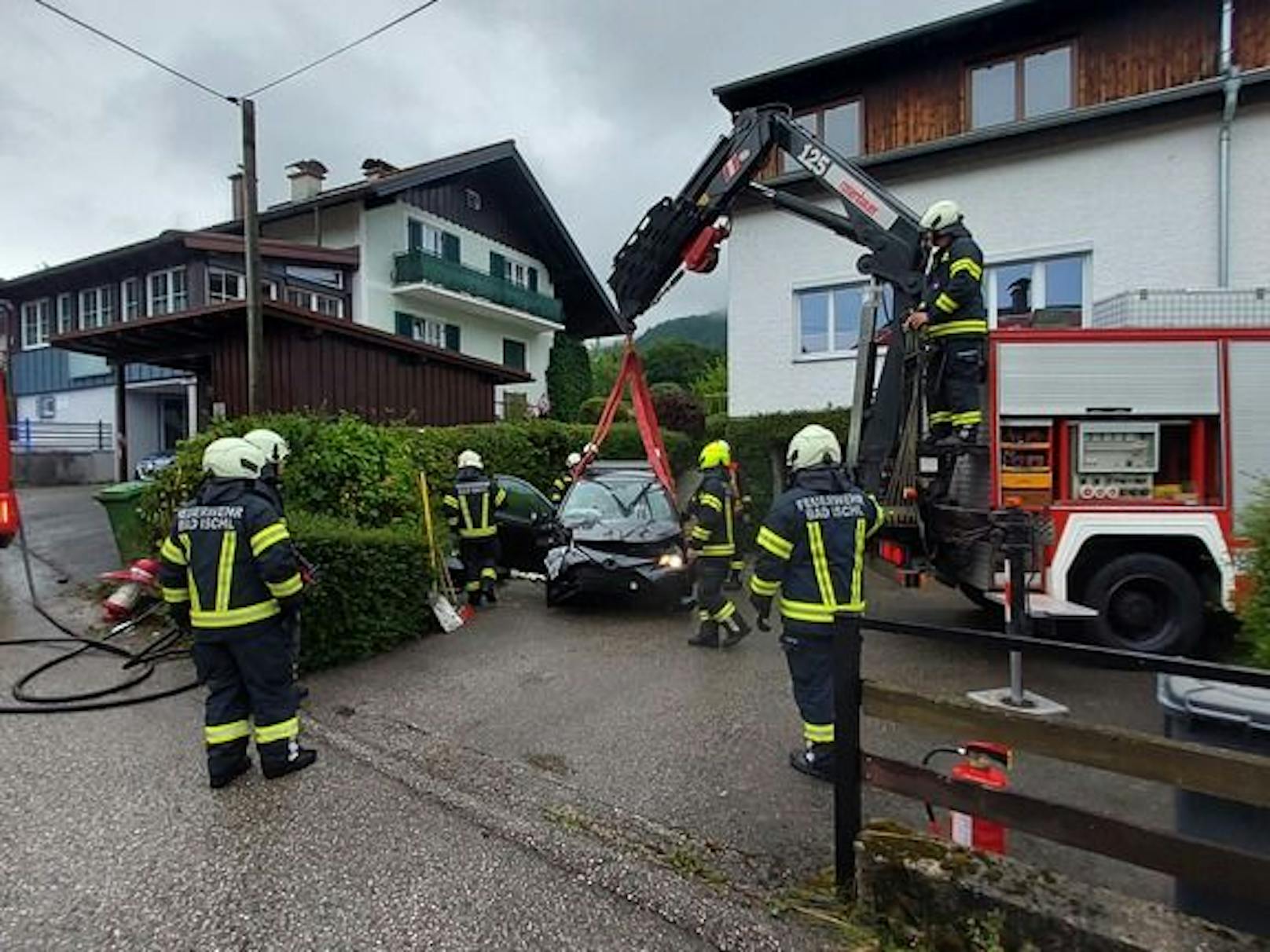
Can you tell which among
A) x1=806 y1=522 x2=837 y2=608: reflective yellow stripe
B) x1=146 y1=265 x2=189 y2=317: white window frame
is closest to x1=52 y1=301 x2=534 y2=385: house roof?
x1=146 y1=265 x2=189 y2=317: white window frame

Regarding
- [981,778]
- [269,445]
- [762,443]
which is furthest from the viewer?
[762,443]

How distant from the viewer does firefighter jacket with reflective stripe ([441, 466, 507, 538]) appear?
8.73 m

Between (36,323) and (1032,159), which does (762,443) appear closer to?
(1032,159)

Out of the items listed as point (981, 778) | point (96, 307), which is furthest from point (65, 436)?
point (981, 778)

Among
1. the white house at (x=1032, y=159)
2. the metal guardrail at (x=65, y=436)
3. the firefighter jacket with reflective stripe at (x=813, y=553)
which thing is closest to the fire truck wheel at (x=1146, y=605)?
the firefighter jacket with reflective stripe at (x=813, y=553)

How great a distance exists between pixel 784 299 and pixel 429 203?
1647 cm

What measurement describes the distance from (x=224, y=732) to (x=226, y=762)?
15cm

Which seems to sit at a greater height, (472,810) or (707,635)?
(707,635)

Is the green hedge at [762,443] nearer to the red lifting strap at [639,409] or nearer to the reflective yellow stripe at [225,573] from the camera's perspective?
the red lifting strap at [639,409]

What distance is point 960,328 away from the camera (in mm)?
6152

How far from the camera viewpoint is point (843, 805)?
307cm

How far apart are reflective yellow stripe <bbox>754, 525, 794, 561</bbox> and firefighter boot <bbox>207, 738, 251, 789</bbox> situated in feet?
9.87

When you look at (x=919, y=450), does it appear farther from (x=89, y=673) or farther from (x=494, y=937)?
(x=89, y=673)

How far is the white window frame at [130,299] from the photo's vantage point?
2614cm
